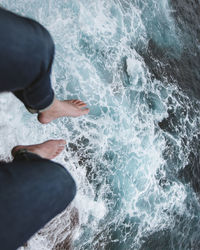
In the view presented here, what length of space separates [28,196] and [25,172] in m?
0.10

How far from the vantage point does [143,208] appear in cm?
293

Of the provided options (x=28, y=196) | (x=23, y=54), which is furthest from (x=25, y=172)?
(x=23, y=54)

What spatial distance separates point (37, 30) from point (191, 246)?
11.1 feet

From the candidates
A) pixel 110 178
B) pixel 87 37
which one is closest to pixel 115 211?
pixel 110 178

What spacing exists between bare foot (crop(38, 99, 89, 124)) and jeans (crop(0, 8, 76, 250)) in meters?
0.49

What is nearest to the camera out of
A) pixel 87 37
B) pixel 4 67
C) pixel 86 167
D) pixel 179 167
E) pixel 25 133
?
pixel 4 67

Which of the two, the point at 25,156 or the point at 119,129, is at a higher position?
the point at 25,156

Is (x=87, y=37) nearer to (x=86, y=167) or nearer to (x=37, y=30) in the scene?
(x=86, y=167)

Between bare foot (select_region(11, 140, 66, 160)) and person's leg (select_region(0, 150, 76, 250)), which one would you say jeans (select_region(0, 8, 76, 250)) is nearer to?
person's leg (select_region(0, 150, 76, 250))

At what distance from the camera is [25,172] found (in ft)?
3.35

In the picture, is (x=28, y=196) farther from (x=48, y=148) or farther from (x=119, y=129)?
(x=119, y=129)

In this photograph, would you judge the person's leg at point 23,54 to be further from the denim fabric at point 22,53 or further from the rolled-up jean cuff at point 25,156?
the rolled-up jean cuff at point 25,156

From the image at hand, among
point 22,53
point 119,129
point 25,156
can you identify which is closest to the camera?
point 22,53

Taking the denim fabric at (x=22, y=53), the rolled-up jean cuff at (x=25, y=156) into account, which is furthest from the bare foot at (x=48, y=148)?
the denim fabric at (x=22, y=53)
